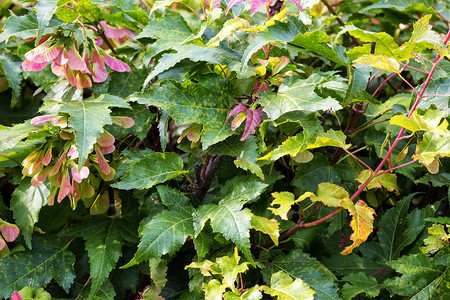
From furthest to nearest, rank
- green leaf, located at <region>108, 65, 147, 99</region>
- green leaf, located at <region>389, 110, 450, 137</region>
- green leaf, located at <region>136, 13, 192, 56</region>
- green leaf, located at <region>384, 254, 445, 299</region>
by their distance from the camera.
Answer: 1. green leaf, located at <region>108, 65, 147, 99</region>
2. green leaf, located at <region>136, 13, 192, 56</region>
3. green leaf, located at <region>384, 254, 445, 299</region>
4. green leaf, located at <region>389, 110, 450, 137</region>

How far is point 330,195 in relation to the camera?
0.90 meters

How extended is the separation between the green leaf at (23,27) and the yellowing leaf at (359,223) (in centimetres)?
75

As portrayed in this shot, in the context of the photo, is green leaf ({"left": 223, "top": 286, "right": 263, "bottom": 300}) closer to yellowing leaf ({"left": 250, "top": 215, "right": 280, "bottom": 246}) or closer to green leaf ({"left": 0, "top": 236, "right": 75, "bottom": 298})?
yellowing leaf ({"left": 250, "top": 215, "right": 280, "bottom": 246})

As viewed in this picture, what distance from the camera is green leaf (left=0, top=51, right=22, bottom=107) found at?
120cm

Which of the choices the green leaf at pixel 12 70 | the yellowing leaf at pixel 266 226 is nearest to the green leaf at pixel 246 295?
the yellowing leaf at pixel 266 226

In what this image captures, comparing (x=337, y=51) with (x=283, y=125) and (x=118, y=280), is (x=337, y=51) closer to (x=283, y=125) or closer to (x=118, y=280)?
(x=283, y=125)

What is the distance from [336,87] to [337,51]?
0.10 metres

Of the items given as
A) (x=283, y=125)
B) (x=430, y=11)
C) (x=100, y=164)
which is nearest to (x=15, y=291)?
(x=100, y=164)

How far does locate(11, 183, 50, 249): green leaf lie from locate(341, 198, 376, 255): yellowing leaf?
71 centimetres

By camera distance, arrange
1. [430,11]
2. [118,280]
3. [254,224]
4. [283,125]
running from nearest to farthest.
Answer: [254,224] → [283,125] → [118,280] → [430,11]

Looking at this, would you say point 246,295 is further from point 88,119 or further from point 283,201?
point 88,119

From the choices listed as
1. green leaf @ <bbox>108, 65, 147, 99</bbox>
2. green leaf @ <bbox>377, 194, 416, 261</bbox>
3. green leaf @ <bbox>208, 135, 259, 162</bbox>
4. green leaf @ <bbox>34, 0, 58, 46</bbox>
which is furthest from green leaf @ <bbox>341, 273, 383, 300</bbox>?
green leaf @ <bbox>34, 0, 58, 46</bbox>

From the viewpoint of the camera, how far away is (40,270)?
1.08 m

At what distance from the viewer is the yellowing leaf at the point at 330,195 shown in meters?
0.88
